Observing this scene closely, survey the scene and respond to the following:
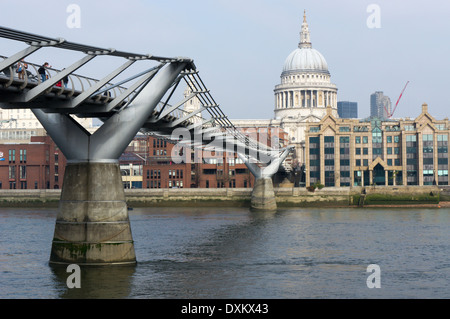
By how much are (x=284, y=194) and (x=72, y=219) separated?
7777 cm

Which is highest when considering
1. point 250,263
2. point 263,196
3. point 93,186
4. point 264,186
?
point 264,186

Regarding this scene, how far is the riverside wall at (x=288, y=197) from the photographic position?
363 feet

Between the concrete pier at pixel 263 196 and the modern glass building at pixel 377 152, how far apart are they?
98.3 ft

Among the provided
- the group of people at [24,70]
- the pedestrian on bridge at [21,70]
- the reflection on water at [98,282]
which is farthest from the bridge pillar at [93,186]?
the pedestrian on bridge at [21,70]

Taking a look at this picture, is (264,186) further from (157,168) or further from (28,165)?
(28,165)

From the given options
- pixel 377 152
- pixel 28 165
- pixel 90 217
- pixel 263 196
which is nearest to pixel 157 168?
pixel 28 165

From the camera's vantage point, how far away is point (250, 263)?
43.7 metres

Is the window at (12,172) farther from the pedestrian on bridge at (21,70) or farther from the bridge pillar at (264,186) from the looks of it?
the pedestrian on bridge at (21,70)

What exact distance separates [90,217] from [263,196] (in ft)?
225

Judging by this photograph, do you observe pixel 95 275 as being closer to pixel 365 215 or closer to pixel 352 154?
pixel 365 215

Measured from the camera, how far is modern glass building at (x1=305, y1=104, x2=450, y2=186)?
132 meters

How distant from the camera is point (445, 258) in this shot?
4591cm

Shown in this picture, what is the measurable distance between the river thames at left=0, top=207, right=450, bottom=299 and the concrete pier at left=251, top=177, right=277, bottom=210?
1179 inches

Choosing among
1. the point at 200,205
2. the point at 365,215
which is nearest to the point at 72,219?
the point at 365,215
